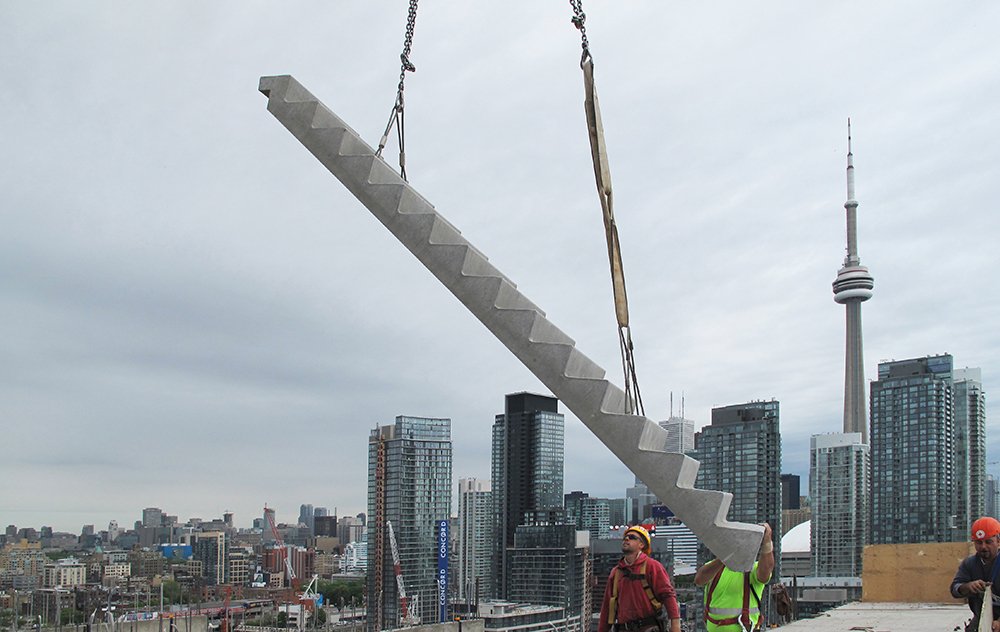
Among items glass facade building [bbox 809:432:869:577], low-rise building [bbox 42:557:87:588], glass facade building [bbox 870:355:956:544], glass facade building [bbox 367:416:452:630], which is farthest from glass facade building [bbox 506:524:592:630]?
low-rise building [bbox 42:557:87:588]

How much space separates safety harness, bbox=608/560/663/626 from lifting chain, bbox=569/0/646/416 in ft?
3.84

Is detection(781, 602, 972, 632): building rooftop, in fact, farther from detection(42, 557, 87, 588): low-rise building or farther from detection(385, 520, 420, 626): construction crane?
detection(42, 557, 87, 588): low-rise building

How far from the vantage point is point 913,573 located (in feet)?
43.8

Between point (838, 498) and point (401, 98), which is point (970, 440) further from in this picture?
point (401, 98)

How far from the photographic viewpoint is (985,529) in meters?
6.53

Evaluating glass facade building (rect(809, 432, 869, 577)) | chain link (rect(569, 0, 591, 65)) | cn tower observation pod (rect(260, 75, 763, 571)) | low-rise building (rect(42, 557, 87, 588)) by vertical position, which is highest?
chain link (rect(569, 0, 591, 65))

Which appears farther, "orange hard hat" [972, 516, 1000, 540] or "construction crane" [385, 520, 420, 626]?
"construction crane" [385, 520, 420, 626]

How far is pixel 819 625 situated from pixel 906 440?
617 ft

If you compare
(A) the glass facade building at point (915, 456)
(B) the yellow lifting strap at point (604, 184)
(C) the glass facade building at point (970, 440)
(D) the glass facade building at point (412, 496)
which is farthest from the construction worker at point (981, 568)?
(C) the glass facade building at point (970, 440)

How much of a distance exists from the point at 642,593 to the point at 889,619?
6159 mm

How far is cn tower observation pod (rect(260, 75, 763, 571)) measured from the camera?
660cm

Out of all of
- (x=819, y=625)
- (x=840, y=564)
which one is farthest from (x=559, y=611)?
(x=819, y=625)

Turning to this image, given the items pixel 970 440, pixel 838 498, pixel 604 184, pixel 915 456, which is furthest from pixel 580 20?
pixel 970 440

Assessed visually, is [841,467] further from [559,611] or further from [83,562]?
[83,562]
